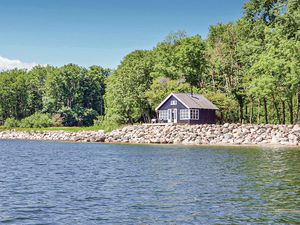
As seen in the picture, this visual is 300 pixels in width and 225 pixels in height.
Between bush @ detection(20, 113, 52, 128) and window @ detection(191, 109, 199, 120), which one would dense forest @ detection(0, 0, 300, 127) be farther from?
window @ detection(191, 109, 199, 120)

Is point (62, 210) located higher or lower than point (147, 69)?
lower

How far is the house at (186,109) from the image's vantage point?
61812 millimetres

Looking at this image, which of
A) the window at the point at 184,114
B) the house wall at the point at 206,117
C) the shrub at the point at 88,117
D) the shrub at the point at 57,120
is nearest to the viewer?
the window at the point at 184,114

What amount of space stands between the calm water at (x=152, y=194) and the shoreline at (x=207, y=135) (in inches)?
866

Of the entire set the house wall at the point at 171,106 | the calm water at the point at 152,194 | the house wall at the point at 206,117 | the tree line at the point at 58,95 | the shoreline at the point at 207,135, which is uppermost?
the tree line at the point at 58,95

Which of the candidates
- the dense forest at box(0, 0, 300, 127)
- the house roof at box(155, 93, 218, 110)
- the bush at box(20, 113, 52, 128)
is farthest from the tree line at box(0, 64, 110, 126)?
the house roof at box(155, 93, 218, 110)

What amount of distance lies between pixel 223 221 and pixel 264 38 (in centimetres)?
5576

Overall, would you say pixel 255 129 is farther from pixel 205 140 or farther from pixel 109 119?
pixel 109 119

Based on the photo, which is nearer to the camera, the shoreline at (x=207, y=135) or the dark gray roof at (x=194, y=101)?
the shoreline at (x=207, y=135)

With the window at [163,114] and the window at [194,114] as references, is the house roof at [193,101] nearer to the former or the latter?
the window at [194,114]

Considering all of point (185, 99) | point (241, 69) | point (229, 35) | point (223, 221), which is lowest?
point (223, 221)

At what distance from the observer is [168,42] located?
278ft

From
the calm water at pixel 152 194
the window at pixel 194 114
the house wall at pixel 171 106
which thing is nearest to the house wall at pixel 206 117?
the window at pixel 194 114

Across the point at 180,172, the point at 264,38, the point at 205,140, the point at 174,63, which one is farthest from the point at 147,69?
the point at 180,172
